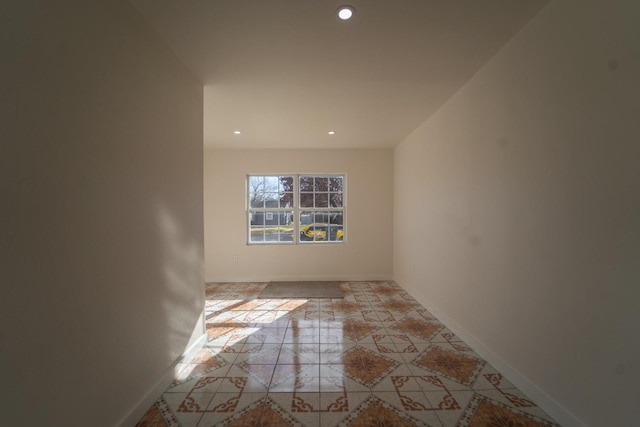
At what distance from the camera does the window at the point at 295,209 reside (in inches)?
202

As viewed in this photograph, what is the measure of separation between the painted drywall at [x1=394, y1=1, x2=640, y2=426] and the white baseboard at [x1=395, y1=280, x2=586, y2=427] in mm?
11

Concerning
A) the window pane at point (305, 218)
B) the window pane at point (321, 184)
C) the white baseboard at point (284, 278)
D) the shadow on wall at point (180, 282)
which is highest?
the window pane at point (321, 184)

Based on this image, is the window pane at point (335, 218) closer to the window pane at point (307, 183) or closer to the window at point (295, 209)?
the window at point (295, 209)

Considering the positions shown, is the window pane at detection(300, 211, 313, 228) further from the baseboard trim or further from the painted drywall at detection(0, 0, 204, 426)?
the painted drywall at detection(0, 0, 204, 426)

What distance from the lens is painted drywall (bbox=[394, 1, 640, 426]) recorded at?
4.06 feet

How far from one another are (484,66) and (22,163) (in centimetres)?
296

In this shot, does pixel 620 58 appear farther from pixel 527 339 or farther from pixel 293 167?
pixel 293 167

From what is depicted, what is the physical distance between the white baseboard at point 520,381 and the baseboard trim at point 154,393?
2.46m

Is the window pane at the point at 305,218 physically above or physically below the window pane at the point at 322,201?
below

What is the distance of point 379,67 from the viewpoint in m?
2.23

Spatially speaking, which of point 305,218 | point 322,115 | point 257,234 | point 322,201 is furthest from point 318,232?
point 322,115

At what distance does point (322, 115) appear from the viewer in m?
3.30

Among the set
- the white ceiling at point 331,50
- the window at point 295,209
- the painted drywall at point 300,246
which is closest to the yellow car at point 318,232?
the window at point 295,209

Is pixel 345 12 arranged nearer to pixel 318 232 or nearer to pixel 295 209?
pixel 295 209
